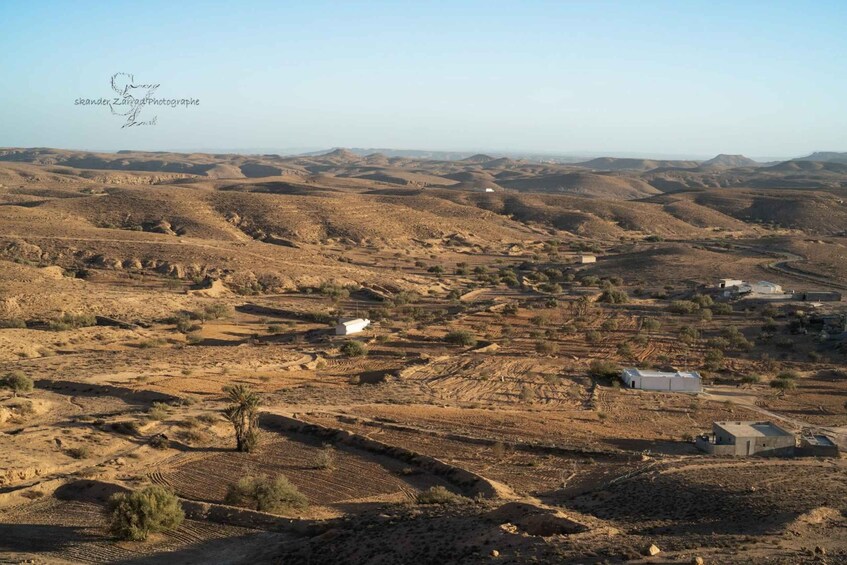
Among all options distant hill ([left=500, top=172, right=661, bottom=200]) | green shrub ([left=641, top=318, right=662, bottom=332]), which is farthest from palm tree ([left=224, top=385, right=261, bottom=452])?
distant hill ([left=500, top=172, right=661, bottom=200])

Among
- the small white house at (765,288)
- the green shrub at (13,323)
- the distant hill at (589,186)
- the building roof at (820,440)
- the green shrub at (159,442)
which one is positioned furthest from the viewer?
the distant hill at (589,186)

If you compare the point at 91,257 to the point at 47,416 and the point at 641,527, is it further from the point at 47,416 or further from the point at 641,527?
the point at 641,527

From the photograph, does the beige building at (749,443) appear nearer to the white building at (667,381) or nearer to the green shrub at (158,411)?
the white building at (667,381)

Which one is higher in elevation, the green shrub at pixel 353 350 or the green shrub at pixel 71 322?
the green shrub at pixel 71 322

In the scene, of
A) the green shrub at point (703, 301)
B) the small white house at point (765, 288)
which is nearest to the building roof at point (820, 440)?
the green shrub at point (703, 301)

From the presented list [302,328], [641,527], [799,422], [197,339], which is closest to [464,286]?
[302,328]

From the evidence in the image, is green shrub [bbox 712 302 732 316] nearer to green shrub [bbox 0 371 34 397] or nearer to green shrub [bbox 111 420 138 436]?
green shrub [bbox 111 420 138 436]

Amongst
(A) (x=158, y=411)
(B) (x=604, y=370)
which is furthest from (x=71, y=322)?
(B) (x=604, y=370)
